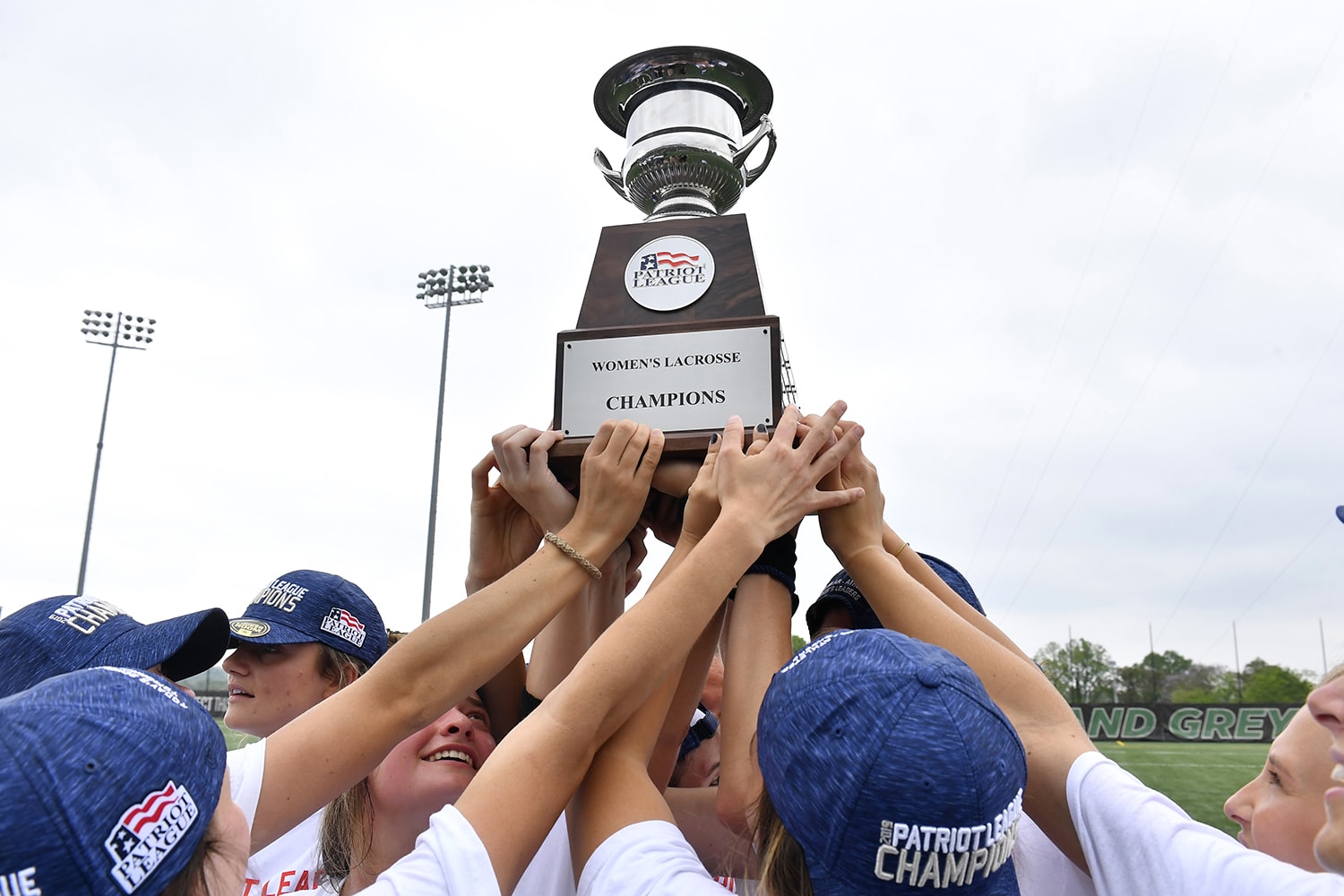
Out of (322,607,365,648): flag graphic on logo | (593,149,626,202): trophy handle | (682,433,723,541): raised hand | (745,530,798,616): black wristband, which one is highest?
(593,149,626,202): trophy handle

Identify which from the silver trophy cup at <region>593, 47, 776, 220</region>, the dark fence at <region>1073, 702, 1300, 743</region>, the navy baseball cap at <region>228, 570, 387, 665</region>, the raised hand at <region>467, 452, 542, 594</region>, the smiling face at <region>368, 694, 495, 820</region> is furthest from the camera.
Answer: the dark fence at <region>1073, 702, 1300, 743</region>

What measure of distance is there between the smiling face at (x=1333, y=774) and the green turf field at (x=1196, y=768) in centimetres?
1456

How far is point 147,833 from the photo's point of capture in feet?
3.34

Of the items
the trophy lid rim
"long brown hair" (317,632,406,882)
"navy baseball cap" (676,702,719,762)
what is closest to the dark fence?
"navy baseball cap" (676,702,719,762)

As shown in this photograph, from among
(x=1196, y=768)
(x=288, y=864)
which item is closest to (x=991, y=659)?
(x=288, y=864)

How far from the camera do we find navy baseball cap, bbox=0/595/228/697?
1.76 metres

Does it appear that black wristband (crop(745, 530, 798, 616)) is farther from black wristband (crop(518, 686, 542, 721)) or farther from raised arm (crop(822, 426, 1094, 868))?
black wristband (crop(518, 686, 542, 721))

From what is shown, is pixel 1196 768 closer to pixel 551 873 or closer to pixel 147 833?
pixel 551 873

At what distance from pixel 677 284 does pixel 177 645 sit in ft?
4.59

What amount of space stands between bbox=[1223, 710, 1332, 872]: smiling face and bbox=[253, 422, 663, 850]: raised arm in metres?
1.27

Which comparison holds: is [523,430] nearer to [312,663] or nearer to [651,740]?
[651,740]

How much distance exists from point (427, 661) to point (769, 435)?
0.87 metres

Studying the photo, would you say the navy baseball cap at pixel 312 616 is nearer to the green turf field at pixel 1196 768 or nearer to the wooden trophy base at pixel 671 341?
the wooden trophy base at pixel 671 341

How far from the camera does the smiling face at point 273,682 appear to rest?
2.51 m
